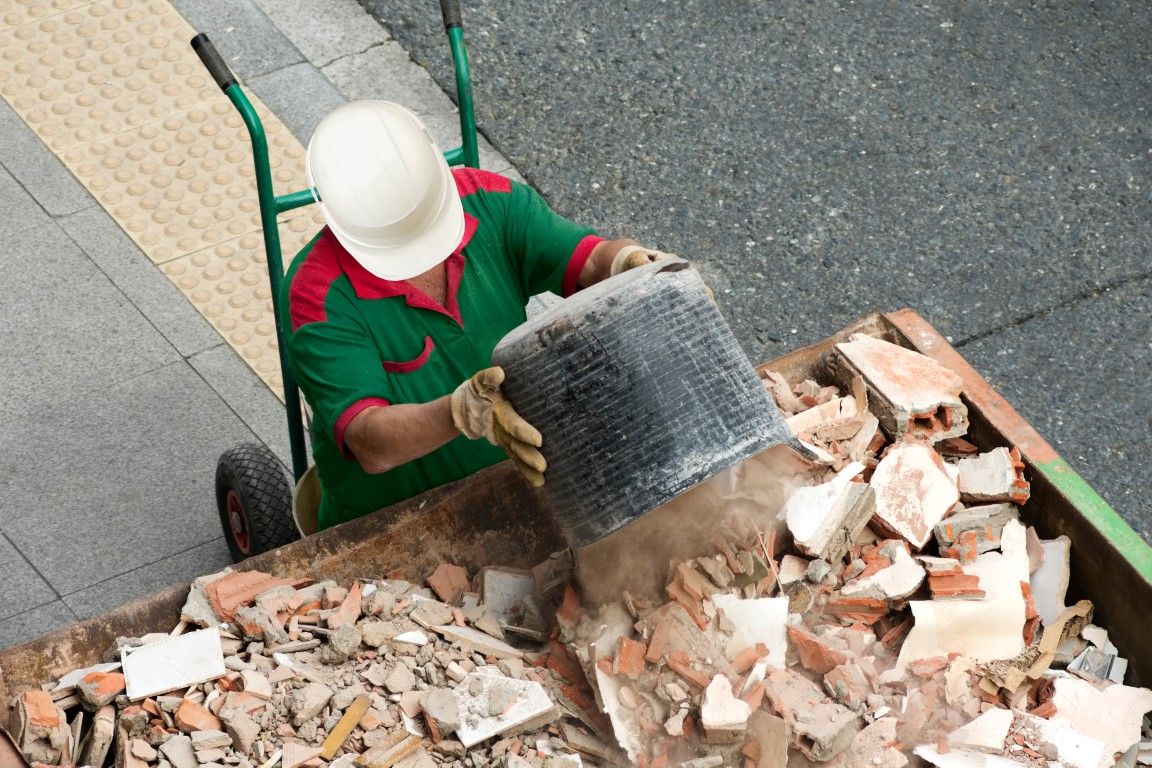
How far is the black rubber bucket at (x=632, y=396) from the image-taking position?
2.54m

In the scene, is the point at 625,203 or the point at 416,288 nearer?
the point at 416,288

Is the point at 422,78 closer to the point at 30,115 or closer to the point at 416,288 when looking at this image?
the point at 30,115

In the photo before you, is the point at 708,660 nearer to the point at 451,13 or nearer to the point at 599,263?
the point at 599,263

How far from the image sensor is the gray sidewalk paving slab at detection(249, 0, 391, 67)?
590 centimetres

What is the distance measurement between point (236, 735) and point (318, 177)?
1.27m

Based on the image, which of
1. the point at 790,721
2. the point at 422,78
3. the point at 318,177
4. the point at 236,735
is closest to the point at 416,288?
the point at 318,177

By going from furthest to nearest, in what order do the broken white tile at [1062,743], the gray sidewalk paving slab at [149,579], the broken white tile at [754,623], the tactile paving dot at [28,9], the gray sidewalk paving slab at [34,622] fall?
1. the tactile paving dot at [28,9]
2. the gray sidewalk paving slab at [149,579]
3. the gray sidewalk paving slab at [34,622]
4. the broken white tile at [754,623]
5. the broken white tile at [1062,743]

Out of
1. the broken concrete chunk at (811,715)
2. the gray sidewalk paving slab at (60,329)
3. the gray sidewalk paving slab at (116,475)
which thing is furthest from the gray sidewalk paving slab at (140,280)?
the broken concrete chunk at (811,715)

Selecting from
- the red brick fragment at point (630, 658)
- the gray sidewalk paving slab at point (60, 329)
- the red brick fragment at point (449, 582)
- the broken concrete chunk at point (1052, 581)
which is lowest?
the gray sidewalk paving slab at point (60, 329)

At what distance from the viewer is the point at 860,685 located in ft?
9.49

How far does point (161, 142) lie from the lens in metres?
5.38

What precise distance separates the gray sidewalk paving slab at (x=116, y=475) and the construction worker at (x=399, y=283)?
1171 mm

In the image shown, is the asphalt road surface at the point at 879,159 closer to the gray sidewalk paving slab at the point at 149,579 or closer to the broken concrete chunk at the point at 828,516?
the broken concrete chunk at the point at 828,516

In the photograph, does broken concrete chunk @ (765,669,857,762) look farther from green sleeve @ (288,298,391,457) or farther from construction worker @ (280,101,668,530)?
green sleeve @ (288,298,391,457)
